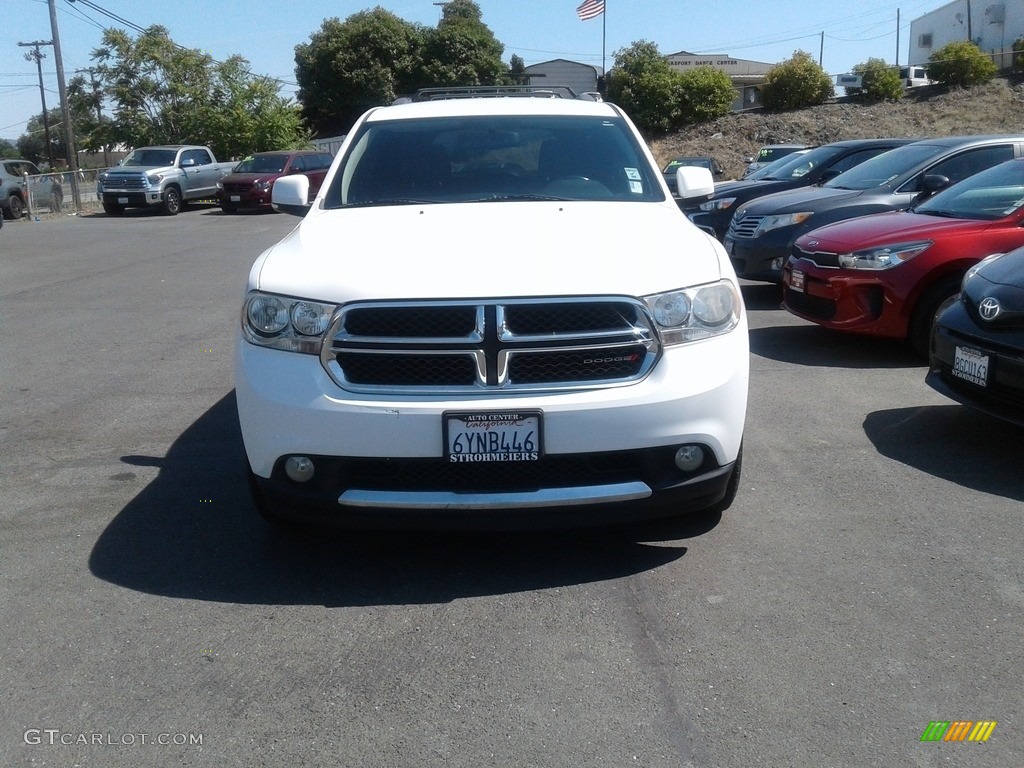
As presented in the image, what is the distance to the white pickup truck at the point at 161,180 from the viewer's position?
28.8 metres

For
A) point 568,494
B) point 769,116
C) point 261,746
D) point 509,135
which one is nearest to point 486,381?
point 568,494

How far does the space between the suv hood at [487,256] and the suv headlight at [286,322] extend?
0.05 metres

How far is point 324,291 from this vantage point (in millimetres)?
3844

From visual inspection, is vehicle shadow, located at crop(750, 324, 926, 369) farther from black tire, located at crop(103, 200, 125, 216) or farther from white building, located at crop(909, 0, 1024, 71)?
white building, located at crop(909, 0, 1024, 71)

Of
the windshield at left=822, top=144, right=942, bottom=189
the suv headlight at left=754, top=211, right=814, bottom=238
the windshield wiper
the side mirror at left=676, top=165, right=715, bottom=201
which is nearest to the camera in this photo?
the windshield wiper

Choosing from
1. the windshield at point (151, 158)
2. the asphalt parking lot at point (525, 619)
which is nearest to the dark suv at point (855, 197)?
the asphalt parking lot at point (525, 619)

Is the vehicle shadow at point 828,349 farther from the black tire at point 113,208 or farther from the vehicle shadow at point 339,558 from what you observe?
the black tire at point 113,208

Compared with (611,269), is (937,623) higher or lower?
lower

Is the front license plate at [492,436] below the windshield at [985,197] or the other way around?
below

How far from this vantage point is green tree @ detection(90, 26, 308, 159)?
3881 centimetres

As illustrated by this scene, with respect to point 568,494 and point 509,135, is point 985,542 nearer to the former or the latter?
point 568,494

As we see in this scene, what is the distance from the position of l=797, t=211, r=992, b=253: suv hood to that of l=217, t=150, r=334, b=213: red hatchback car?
2087cm

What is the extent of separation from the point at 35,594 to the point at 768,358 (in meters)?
5.52

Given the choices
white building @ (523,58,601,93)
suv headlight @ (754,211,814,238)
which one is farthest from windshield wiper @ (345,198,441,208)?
white building @ (523,58,601,93)
